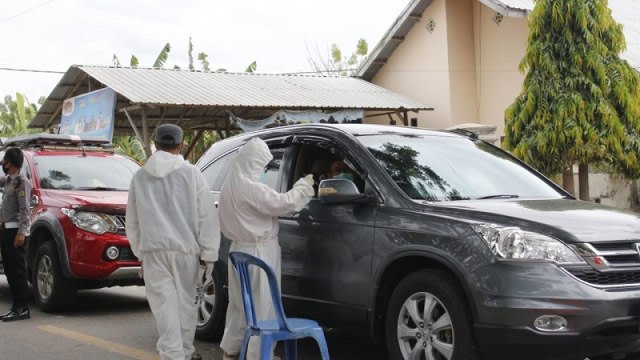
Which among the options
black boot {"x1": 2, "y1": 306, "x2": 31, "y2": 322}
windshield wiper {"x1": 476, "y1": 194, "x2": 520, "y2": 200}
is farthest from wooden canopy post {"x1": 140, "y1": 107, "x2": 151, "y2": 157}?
windshield wiper {"x1": 476, "y1": 194, "x2": 520, "y2": 200}

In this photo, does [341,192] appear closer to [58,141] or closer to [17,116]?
[58,141]

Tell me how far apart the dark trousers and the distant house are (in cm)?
1427

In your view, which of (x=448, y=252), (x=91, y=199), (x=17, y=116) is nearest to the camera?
(x=448, y=252)

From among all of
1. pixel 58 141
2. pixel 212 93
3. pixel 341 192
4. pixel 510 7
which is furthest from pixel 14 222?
pixel 510 7

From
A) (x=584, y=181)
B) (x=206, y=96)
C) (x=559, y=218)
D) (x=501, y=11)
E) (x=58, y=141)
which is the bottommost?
(x=559, y=218)

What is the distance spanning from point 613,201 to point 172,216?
1452cm

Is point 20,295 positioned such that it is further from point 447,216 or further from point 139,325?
point 447,216

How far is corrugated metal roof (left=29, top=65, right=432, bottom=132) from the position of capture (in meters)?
17.9

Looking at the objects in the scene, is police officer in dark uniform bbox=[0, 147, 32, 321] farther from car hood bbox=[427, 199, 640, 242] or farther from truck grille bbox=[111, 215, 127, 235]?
car hood bbox=[427, 199, 640, 242]

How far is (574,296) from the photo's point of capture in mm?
4352

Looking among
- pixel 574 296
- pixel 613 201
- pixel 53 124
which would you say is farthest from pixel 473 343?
pixel 53 124

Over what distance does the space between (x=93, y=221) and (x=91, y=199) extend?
28 centimetres

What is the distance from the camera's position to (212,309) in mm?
6789

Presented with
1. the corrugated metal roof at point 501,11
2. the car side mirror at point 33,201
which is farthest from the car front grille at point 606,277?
the corrugated metal roof at point 501,11
